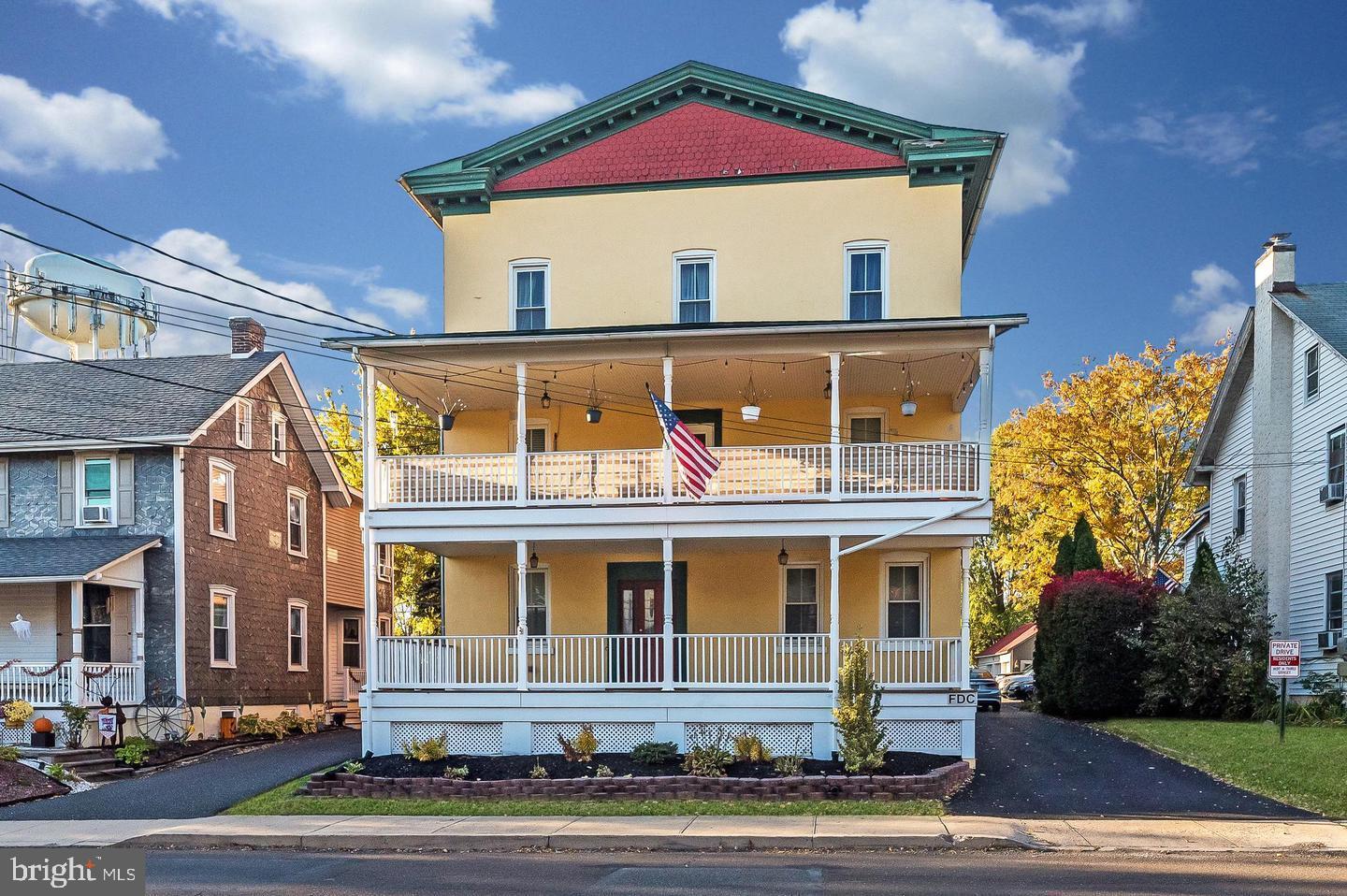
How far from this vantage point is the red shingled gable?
2353 centimetres

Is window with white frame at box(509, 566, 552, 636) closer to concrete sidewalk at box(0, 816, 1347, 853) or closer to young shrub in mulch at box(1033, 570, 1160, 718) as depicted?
concrete sidewalk at box(0, 816, 1347, 853)

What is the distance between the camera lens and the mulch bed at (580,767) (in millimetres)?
18234

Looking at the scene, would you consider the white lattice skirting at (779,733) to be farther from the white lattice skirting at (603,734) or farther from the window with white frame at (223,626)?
the window with white frame at (223,626)

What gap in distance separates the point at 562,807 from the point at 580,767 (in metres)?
1.85

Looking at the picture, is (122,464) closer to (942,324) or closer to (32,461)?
(32,461)

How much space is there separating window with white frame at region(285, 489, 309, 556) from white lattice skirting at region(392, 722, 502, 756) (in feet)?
39.8

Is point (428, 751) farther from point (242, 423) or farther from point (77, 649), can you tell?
point (242, 423)

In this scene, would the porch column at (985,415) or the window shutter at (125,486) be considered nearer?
the porch column at (985,415)

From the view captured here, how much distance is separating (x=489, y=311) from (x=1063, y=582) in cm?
1554

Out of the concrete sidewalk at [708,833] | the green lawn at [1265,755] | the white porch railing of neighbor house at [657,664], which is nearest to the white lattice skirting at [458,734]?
the white porch railing of neighbor house at [657,664]

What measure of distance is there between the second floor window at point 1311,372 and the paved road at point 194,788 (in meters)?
20.6

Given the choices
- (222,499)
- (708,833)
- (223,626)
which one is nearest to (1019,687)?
(223,626)

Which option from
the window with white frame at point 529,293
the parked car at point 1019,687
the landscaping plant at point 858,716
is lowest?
the parked car at point 1019,687

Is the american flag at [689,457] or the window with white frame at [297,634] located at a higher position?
the american flag at [689,457]
